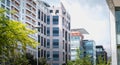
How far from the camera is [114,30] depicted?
19062 mm

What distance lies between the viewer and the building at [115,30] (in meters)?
18.8

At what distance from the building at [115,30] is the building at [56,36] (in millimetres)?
84054

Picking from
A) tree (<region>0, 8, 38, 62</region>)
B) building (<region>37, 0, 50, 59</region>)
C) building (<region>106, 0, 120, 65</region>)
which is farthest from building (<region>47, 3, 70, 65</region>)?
tree (<region>0, 8, 38, 62</region>)

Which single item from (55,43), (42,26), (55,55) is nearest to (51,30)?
(55,43)

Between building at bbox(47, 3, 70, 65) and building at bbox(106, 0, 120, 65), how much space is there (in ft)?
276

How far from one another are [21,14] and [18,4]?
3.02 meters

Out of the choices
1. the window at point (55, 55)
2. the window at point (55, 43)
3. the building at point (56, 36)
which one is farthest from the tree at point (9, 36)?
the window at point (55, 43)

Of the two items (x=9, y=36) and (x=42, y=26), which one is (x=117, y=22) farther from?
(x=42, y=26)

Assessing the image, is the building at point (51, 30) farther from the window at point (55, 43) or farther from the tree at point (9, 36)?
the tree at point (9, 36)

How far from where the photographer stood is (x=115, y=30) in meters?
19.1

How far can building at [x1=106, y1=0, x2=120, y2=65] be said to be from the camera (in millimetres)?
18766

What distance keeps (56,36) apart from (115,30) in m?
88.0

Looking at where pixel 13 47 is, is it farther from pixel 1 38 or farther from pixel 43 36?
pixel 43 36

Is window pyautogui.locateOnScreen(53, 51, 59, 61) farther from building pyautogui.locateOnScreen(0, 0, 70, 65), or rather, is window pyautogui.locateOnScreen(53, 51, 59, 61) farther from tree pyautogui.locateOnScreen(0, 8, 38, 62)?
tree pyautogui.locateOnScreen(0, 8, 38, 62)
